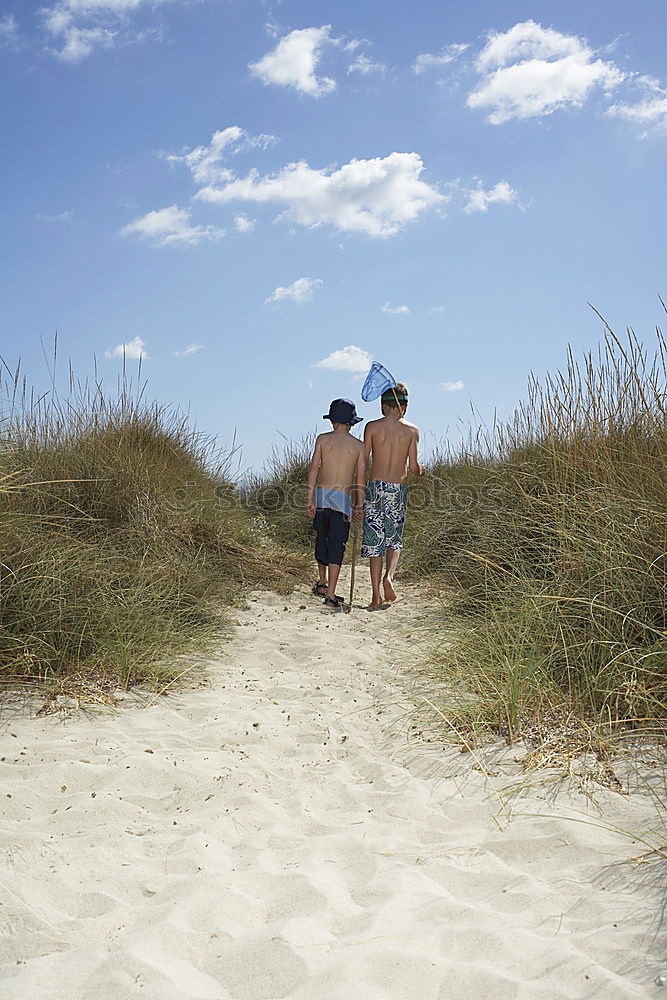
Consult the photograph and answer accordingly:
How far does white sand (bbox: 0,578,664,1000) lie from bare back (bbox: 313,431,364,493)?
9.95ft

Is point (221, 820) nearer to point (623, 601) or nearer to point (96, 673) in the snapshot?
point (96, 673)

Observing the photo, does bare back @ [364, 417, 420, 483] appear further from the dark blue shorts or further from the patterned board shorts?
the dark blue shorts

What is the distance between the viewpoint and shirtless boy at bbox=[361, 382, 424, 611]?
21.3 ft

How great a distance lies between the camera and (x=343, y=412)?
660cm

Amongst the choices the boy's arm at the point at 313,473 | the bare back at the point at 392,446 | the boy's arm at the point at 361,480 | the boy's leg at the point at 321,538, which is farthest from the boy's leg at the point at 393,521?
the boy's arm at the point at 313,473

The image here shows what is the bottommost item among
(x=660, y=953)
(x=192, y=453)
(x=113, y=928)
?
(x=113, y=928)

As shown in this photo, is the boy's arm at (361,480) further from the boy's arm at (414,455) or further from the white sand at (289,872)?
the white sand at (289,872)

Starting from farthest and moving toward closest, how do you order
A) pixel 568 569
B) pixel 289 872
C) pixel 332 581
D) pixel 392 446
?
1. pixel 392 446
2. pixel 332 581
3. pixel 568 569
4. pixel 289 872

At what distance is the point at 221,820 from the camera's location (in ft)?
8.88

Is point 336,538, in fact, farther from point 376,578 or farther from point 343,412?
point 343,412

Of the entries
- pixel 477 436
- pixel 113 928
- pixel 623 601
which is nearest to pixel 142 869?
pixel 113 928

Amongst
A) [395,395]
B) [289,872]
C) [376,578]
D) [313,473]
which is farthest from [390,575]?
[289,872]

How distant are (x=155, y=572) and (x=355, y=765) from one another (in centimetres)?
229

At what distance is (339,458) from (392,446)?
48cm
